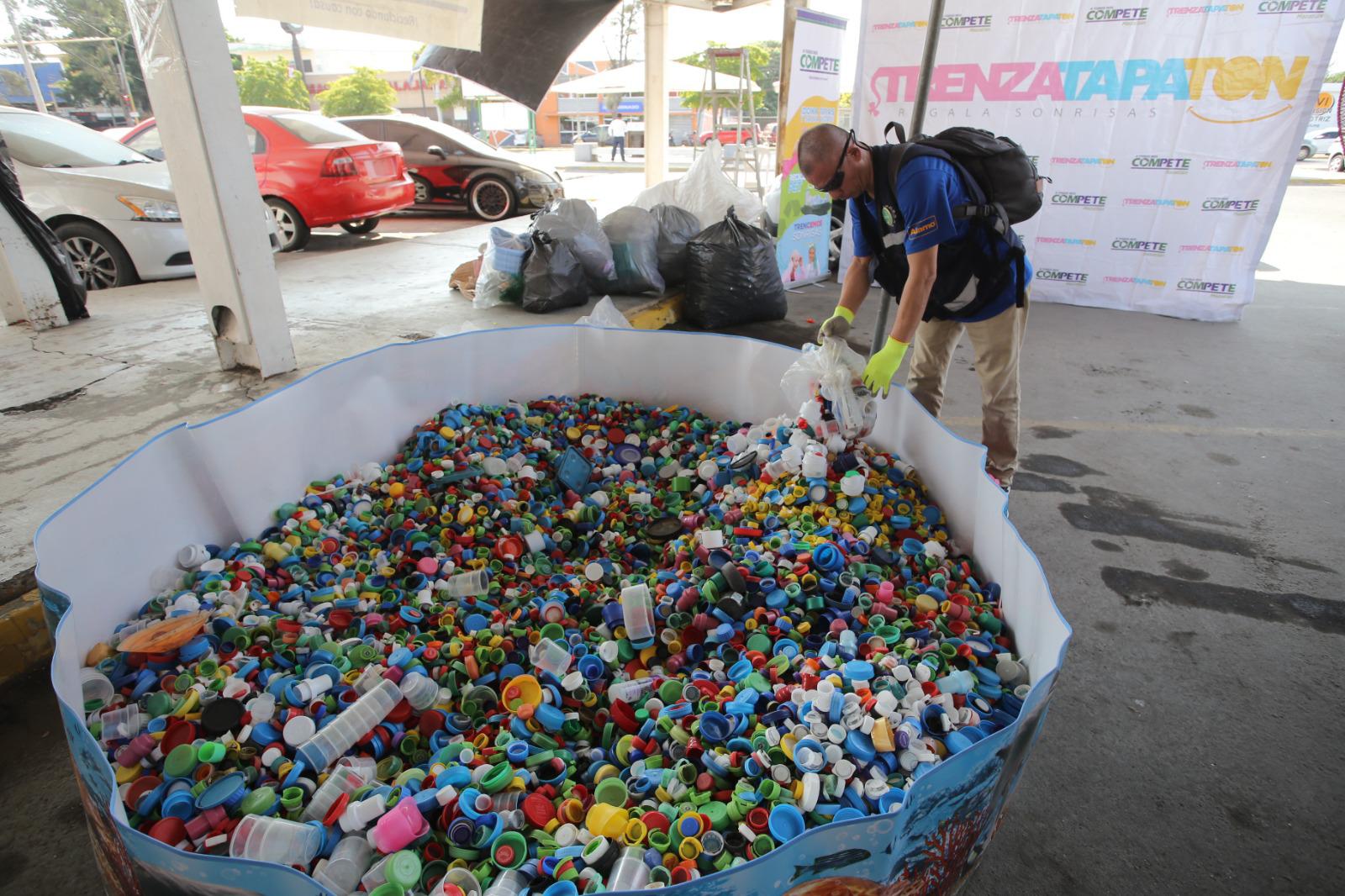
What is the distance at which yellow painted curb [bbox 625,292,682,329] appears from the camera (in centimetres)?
503

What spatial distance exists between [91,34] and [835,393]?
1700cm

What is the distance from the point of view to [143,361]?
12.9ft

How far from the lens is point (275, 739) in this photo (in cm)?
175

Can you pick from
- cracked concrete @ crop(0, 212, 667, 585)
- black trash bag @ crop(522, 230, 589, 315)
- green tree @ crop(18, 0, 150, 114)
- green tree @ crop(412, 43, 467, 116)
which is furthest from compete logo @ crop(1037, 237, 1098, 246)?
green tree @ crop(412, 43, 467, 116)

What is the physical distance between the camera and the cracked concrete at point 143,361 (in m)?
2.78

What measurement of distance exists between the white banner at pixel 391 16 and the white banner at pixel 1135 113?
12.8 ft

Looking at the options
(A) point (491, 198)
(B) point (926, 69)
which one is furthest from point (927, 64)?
(A) point (491, 198)

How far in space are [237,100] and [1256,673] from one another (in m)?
4.40

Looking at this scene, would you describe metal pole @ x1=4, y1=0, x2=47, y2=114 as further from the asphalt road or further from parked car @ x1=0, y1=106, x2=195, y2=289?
the asphalt road

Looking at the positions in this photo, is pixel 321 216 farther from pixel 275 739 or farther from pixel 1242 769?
pixel 1242 769

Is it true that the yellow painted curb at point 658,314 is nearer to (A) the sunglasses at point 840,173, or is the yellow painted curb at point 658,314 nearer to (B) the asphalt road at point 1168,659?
(B) the asphalt road at point 1168,659

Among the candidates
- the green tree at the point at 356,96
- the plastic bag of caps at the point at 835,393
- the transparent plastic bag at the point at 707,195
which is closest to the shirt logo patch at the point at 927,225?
the plastic bag of caps at the point at 835,393

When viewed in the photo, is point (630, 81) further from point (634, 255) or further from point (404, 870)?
point (404, 870)

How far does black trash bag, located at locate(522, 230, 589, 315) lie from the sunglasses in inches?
107
